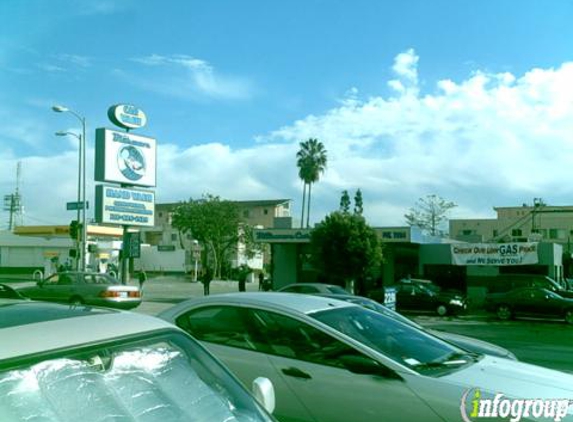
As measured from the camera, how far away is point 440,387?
436 cm

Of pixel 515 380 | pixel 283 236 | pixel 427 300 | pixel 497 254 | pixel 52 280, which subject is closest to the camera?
pixel 515 380

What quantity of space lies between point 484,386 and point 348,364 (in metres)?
1.00

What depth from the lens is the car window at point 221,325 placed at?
5.54 m

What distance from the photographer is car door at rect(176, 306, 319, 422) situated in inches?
194

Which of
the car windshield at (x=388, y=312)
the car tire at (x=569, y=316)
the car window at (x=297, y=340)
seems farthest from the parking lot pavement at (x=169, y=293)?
the car window at (x=297, y=340)

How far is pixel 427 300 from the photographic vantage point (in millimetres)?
26828

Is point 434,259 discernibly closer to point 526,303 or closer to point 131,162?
point 526,303

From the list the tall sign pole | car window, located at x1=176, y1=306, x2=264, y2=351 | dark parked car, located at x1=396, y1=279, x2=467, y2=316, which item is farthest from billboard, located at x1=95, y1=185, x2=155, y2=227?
car window, located at x1=176, y1=306, x2=264, y2=351

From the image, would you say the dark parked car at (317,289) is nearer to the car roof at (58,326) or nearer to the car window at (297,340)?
the car window at (297,340)

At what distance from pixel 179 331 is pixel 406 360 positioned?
2202mm

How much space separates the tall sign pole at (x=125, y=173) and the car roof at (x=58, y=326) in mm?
23782

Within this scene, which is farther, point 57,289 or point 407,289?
point 407,289

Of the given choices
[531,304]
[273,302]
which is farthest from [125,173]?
[273,302]

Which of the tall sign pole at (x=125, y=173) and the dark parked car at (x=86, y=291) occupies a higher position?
the tall sign pole at (x=125, y=173)
